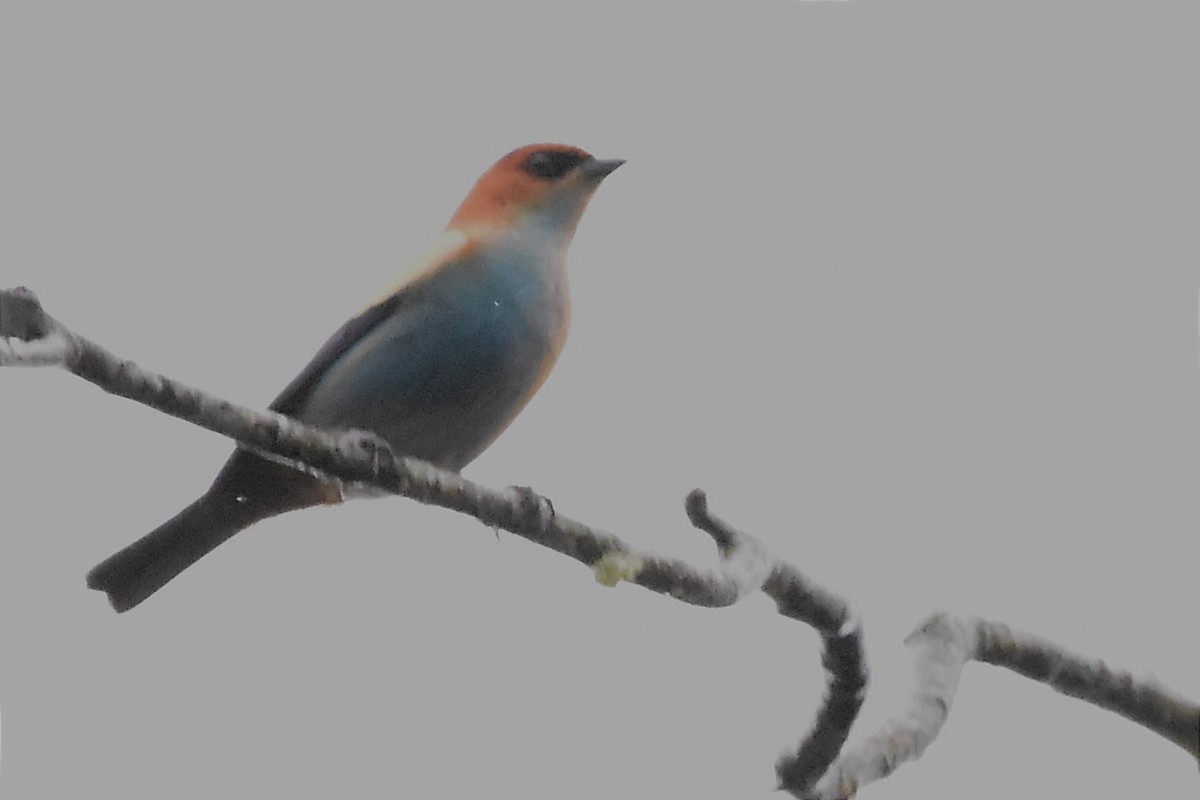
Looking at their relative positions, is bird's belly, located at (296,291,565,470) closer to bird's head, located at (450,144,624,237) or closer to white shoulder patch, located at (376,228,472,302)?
white shoulder patch, located at (376,228,472,302)

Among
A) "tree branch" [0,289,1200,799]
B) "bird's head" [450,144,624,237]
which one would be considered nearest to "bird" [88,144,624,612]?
"bird's head" [450,144,624,237]

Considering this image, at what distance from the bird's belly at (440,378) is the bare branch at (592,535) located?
4.41ft

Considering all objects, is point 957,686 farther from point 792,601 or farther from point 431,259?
point 431,259

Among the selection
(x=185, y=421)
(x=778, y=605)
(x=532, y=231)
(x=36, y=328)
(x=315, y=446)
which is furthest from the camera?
(x=532, y=231)

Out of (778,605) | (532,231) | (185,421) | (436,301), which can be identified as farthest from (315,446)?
(532,231)

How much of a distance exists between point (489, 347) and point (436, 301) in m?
0.30

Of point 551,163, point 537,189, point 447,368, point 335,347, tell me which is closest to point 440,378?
Answer: point 447,368

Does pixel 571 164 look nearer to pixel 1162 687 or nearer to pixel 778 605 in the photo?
pixel 778 605

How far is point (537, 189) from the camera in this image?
614 centimetres

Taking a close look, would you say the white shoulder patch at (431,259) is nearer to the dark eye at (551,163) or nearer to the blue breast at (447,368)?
the blue breast at (447,368)

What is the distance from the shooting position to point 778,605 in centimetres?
404

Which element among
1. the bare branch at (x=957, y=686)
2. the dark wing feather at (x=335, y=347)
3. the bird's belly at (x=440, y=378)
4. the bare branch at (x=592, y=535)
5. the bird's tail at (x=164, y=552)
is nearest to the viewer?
the bare branch at (x=592, y=535)

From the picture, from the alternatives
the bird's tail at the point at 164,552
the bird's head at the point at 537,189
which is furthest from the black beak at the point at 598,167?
the bird's tail at the point at 164,552

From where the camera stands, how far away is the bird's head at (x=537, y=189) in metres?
6.02
